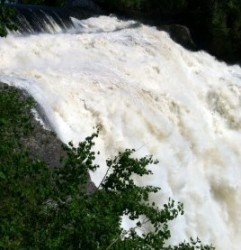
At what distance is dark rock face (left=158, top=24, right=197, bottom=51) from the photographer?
23.8 m

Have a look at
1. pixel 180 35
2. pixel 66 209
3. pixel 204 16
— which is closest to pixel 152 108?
pixel 180 35

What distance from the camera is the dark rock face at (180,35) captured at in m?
23.8

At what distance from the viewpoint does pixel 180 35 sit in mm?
24016

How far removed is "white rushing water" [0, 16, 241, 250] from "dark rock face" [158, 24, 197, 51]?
247 centimetres

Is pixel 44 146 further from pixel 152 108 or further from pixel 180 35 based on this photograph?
pixel 180 35

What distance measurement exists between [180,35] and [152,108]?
28.8ft

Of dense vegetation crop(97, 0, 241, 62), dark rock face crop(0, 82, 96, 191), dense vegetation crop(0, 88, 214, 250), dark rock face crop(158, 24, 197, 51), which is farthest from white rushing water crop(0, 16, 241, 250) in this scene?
dense vegetation crop(0, 88, 214, 250)

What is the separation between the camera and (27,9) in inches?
808

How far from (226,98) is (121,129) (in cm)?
674

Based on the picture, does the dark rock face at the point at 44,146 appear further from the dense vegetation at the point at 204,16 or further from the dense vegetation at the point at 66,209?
the dense vegetation at the point at 204,16

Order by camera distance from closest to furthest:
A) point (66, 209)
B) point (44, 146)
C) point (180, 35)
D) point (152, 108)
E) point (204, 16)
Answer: point (66, 209), point (44, 146), point (152, 108), point (180, 35), point (204, 16)

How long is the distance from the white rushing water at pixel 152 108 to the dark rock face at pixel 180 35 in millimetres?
2470

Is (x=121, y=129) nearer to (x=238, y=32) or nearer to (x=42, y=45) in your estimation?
(x=42, y=45)

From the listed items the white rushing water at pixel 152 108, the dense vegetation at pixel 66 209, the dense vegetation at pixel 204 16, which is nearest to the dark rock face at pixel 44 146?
the white rushing water at pixel 152 108
